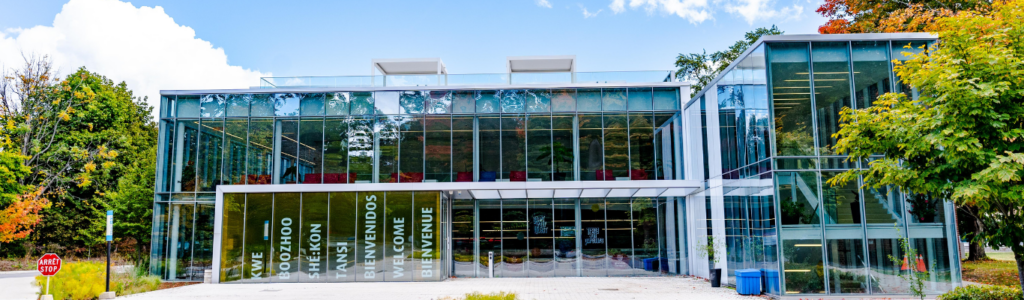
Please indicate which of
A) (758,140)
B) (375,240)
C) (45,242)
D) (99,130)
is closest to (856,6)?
(758,140)

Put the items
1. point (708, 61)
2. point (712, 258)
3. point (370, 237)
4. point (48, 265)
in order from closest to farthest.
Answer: point (48, 265) < point (712, 258) < point (370, 237) < point (708, 61)

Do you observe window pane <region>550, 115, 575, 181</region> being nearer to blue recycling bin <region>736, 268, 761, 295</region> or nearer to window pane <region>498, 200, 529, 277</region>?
window pane <region>498, 200, 529, 277</region>

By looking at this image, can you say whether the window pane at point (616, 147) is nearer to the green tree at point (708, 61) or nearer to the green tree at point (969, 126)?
the green tree at point (969, 126)

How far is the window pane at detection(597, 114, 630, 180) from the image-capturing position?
22.0 meters

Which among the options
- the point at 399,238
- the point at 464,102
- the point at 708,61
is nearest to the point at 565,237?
the point at 399,238

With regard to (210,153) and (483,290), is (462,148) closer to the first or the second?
(483,290)

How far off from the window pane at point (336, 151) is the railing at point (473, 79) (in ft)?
4.86

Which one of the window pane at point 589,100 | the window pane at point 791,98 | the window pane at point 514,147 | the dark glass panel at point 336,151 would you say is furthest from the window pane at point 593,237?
the dark glass panel at point 336,151

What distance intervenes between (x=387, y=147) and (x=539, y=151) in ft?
17.5

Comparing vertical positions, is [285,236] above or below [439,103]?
below

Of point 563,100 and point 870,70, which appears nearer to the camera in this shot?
point 870,70

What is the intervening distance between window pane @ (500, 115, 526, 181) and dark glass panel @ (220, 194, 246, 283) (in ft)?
28.9

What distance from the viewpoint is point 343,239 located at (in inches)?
801

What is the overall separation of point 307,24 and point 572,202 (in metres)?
12.5
